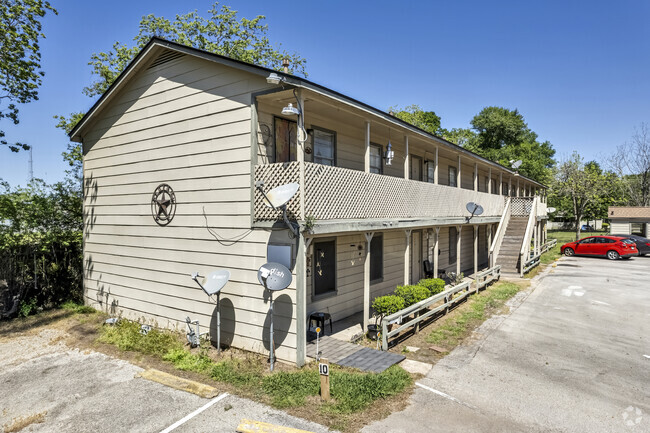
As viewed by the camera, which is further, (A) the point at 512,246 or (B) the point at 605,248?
(B) the point at 605,248

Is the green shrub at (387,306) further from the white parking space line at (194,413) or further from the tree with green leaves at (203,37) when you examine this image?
the tree with green leaves at (203,37)

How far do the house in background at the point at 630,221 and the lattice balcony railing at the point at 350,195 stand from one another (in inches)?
1285

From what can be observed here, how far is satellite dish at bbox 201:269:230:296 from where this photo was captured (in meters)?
8.51

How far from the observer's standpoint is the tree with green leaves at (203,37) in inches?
906

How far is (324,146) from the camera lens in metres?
11.2

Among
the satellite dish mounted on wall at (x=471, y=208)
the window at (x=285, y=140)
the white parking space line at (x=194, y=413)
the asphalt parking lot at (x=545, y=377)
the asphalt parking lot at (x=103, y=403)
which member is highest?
the window at (x=285, y=140)

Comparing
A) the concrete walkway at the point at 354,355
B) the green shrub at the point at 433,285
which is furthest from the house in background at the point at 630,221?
the concrete walkway at the point at 354,355

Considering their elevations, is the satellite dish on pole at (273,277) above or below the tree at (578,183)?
below

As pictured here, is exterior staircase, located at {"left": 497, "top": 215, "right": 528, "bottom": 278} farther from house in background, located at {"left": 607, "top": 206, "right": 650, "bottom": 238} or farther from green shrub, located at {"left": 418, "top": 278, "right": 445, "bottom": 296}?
house in background, located at {"left": 607, "top": 206, "right": 650, "bottom": 238}

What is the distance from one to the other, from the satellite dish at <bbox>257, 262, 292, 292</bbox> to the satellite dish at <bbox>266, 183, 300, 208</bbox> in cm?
137

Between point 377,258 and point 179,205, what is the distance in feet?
22.1

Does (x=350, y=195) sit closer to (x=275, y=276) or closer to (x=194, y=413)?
(x=275, y=276)

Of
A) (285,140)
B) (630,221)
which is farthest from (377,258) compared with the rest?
(630,221)

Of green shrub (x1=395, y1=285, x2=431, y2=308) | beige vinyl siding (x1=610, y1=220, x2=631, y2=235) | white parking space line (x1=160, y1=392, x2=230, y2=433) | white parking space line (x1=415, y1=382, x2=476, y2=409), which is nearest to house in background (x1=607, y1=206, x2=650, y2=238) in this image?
beige vinyl siding (x1=610, y1=220, x2=631, y2=235)
